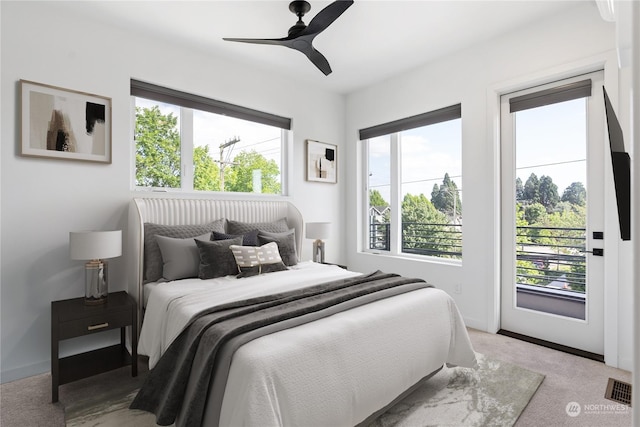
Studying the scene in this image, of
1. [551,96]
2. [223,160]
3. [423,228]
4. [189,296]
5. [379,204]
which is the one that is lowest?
[189,296]

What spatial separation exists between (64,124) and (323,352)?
270 cm

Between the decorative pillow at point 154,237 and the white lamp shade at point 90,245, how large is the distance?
31 centimetres

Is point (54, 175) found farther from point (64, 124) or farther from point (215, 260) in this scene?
point (215, 260)

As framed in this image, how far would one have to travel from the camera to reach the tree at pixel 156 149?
10.2ft

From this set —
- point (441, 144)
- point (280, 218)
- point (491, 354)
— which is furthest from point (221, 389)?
point (441, 144)

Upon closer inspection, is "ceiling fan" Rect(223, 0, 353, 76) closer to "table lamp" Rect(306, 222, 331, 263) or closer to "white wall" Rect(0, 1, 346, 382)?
"white wall" Rect(0, 1, 346, 382)

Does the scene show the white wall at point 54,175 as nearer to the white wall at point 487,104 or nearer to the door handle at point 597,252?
the white wall at point 487,104

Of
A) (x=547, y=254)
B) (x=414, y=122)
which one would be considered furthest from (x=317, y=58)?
(x=547, y=254)

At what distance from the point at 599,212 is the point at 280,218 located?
9.81 feet

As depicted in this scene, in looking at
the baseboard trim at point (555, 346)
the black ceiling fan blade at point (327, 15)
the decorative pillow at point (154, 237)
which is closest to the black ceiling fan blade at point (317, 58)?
the black ceiling fan blade at point (327, 15)

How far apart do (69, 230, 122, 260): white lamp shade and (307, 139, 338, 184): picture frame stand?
243cm

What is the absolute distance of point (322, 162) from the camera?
4379 mm

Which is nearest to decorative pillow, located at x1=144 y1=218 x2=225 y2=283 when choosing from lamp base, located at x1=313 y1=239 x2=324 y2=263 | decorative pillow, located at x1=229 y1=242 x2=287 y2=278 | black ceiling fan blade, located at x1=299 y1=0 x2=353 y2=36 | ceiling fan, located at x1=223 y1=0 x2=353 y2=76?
decorative pillow, located at x1=229 y1=242 x2=287 y2=278

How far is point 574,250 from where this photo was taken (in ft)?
9.18
